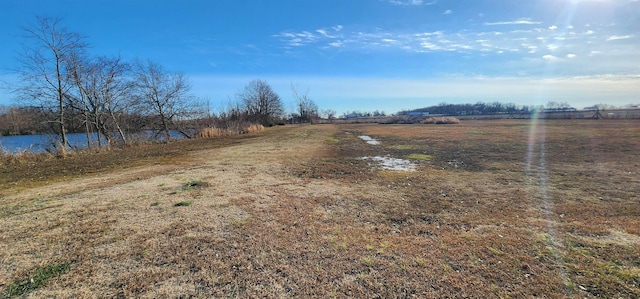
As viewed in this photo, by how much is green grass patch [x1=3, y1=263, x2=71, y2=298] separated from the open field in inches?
0.7

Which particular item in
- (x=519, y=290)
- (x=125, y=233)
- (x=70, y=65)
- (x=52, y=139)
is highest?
(x=70, y=65)

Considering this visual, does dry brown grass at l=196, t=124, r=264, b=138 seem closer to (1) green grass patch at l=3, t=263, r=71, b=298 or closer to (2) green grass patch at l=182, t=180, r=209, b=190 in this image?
(2) green grass patch at l=182, t=180, r=209, b=190

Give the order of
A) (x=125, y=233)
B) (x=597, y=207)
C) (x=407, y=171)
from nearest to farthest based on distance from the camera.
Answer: (x=125, y=233) < (x=597, y=207) < (x=407, y=171)

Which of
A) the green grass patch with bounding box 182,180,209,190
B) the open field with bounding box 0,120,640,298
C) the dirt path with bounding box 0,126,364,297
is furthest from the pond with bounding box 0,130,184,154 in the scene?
the green grass patch with bounding box 182,180,209,190

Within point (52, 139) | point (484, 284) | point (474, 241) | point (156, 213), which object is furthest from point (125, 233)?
point (52, 139)

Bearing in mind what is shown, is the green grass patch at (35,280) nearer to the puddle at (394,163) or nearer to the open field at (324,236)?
the open field at (324,236)

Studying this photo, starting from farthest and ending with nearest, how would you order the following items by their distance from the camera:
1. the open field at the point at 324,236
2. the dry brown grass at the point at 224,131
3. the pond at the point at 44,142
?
1. the dry brown grass at the point at 224,131
2. the pond at the point at 44,142
3. the open field at the point at 324,236

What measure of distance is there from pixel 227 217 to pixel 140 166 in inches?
264

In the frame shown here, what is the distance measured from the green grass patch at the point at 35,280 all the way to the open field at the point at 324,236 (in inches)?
0.7

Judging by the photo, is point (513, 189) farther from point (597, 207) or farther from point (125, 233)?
point (125, 233)

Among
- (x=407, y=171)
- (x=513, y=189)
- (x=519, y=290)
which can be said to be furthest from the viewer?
(x=407, y=171)

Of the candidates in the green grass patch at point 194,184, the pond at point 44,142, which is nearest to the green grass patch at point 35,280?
the green grass patch at point 194,184

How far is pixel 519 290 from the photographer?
8.29 ft

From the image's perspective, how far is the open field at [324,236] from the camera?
262 centimetres
